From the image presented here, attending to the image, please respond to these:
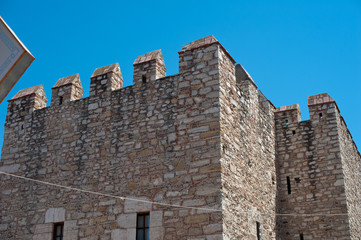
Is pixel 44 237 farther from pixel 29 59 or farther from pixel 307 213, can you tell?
pixel 307 213

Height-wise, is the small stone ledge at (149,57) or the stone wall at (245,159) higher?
the small stone ledge at (149,57)

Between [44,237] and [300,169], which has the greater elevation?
[300,169]

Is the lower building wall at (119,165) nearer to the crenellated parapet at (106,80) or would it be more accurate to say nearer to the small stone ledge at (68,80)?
the crenellated parapet at (106,80)

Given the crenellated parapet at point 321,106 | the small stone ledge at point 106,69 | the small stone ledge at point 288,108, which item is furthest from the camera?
the small stone ledge at point 288,108

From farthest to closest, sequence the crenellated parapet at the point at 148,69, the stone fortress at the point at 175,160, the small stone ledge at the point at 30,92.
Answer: the small stone ledge at the point at 30,92, the crenellated parapet at the point at 148,69, the stone fortress at the point at 175,160

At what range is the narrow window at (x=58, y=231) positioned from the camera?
9.23 meters

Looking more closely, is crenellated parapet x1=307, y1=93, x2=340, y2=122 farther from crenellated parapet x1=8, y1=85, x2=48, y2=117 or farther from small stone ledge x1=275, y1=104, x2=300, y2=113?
crenellated parapet x1=8, y1=85, x2=48, y2=117

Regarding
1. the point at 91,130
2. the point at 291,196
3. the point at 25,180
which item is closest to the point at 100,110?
the point at 91,130

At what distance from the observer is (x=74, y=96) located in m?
10.4

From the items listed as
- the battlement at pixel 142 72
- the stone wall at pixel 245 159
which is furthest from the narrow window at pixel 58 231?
the stone wall at pixel 245 159

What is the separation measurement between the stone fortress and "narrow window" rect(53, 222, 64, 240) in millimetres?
64

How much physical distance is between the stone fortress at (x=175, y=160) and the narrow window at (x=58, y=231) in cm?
6

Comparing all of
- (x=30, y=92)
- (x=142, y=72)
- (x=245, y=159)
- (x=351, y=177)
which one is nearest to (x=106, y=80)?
(x=142, y=72)

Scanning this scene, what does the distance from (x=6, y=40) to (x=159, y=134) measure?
3971 millimetres
